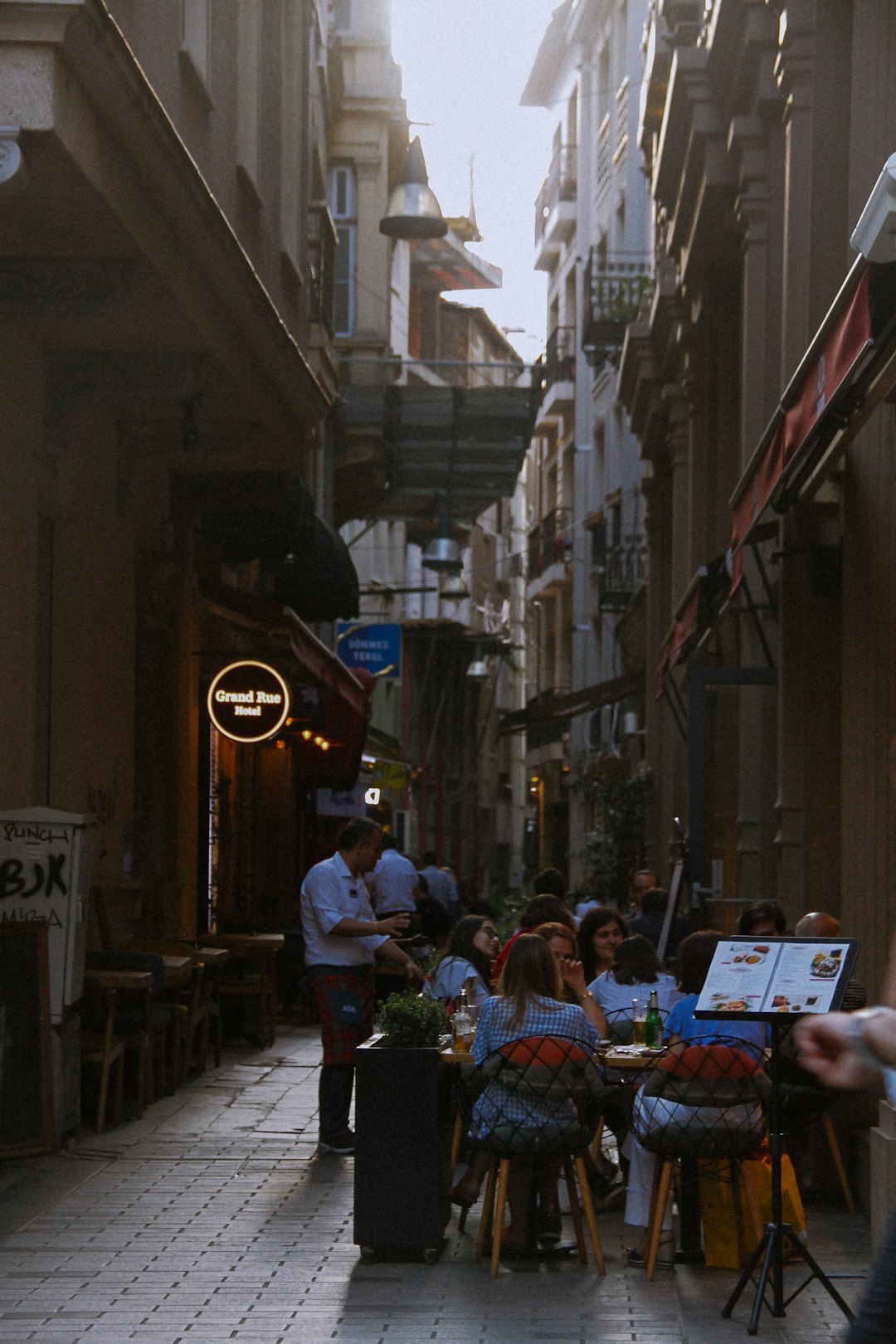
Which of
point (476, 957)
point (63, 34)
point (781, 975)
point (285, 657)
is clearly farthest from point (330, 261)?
point (781, 975)

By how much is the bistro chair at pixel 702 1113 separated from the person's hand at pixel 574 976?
5.35 ft

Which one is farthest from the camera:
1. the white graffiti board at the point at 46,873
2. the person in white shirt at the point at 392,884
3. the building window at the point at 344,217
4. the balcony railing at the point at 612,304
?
the balcony railing at the point at 612,304

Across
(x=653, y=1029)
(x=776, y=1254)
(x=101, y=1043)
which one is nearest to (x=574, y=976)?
(x=653, y=1029)

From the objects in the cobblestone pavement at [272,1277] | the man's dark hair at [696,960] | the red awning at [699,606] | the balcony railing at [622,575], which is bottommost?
the cobblestone pavement at [272,1277]

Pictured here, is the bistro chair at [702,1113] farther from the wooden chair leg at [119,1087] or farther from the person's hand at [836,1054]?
the wooden chair leg at [119,1087]

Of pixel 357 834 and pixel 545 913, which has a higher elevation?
pixel 357 834

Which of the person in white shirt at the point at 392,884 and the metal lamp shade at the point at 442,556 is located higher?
the metal lamp shade at the point at 442,556

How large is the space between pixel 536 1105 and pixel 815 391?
135 inches

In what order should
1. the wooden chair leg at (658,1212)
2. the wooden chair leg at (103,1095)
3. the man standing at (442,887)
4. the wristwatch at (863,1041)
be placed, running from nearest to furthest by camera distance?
the wristwatch at (863,1041) < the wooden chair leg at (658,1212) < the wooden chair leg at (103,1095) < the man standing at (442,887)

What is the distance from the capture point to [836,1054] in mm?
4125

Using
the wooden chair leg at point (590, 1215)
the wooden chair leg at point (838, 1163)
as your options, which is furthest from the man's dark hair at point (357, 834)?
the wooden chair leg at point (590, 1215)

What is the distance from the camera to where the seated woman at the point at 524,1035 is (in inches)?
347

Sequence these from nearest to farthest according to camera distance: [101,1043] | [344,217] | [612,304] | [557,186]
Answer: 1. [101,1043]
2. [344,217]
3. [612,304]
4. [557,186]

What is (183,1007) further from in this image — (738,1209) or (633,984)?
(738,1209)
